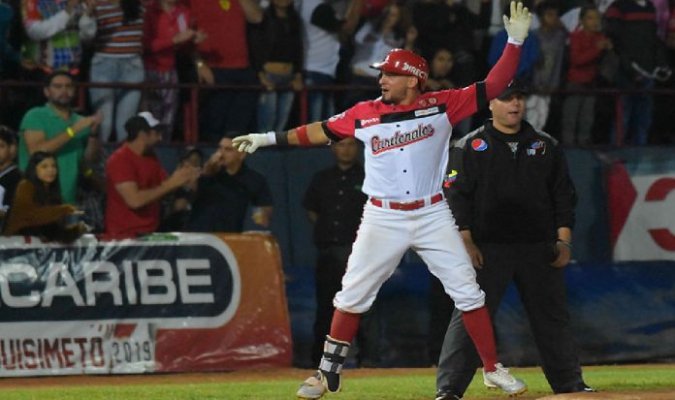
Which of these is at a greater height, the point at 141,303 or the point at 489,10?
the point at 489,10

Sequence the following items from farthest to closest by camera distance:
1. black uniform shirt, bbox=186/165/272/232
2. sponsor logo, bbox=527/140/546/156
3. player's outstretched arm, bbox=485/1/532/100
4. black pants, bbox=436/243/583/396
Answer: black uniform shirt, bbox=186/165/272/232, sponsor logo, bbox=527/140/546/156, black pants, bbox=436/243/583/396, player's outstretched arm, bbox=485/1/532/100

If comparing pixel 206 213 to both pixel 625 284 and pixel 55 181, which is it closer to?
pixel 55 181

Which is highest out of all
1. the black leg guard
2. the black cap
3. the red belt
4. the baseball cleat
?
the black cap

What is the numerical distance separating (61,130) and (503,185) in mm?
5025

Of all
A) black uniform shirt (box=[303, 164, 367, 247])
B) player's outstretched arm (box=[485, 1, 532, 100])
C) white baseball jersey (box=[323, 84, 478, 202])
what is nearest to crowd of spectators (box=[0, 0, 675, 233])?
black uniform shirt (box=[303, 164, 367, 247])

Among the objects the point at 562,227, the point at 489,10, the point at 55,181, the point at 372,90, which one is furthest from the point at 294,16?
the point at 562,227

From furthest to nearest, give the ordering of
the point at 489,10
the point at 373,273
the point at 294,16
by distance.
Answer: the point at 489,10 → the point at 294,16 → the point at 373,273

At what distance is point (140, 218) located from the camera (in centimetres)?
1328

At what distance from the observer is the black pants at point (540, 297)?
969 cm

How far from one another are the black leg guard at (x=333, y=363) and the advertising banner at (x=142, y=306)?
4.09m

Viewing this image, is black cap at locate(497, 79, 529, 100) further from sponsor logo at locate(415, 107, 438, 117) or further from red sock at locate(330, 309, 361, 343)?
red sock at locate(330, 309, 361, 343)

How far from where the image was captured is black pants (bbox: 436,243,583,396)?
31.8 feet

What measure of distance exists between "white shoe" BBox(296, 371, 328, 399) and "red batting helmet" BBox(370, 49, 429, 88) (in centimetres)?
189

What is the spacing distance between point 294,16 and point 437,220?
260 inches
